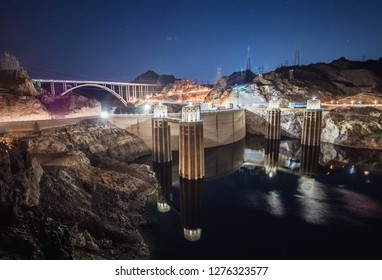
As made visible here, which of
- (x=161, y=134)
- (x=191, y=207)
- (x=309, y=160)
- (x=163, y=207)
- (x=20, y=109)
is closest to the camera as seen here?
(x=163, y=207)

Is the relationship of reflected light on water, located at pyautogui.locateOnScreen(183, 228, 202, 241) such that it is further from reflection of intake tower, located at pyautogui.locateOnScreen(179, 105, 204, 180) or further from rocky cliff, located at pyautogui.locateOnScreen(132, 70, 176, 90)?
rocky cliff, located at pyautogui.locateOnScreen(132, 70, 176, 90)

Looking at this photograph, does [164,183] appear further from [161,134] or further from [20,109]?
[20,109]

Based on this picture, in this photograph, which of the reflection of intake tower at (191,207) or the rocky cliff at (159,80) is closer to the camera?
the reflection of intake tower at (191,207)

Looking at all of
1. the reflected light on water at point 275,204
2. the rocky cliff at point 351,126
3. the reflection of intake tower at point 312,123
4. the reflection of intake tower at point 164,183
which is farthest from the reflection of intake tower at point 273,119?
the reflected light on water at point 275,204

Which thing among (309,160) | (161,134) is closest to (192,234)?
(161,134)

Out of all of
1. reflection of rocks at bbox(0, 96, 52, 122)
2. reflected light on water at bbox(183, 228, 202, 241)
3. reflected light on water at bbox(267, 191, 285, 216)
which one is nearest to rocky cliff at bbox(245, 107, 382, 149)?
reflected light on water at bbox(267, 191, 285, 216)

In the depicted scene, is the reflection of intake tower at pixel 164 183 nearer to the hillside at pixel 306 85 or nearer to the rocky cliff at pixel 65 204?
the rocky cliff at pixel 65 204

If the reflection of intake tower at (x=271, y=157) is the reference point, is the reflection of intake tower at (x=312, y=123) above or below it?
above
